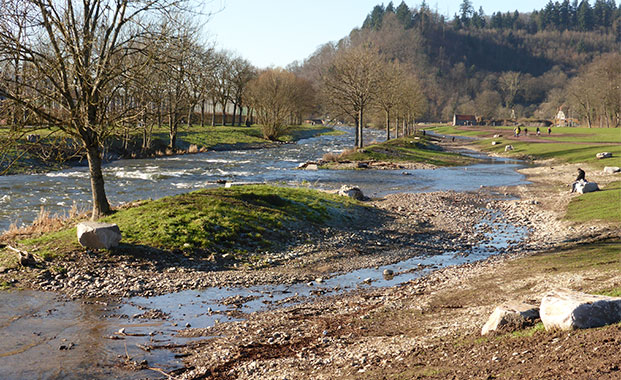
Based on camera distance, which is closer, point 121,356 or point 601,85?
point 121,356

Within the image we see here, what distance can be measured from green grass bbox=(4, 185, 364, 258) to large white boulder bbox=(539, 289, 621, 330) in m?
10.1

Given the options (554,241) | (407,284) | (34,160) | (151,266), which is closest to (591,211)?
(554,241)

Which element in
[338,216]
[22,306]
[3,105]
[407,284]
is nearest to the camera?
[22,306]

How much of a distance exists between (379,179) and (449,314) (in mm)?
30813

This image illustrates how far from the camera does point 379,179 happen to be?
135 feet

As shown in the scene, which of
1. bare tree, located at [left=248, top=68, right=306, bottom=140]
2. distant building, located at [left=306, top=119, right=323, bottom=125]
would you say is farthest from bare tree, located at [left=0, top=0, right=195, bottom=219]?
distant building, located at [left=306, top=119, right=323, bottom=125]

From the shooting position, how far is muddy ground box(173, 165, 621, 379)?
22.9 feet

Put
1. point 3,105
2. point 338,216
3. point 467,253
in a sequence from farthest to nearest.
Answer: point 338,216 < point 467,253 < point 3,105

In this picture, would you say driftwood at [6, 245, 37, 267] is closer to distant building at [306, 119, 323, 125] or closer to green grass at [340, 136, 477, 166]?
green grass at [340, 136, 477, 166]


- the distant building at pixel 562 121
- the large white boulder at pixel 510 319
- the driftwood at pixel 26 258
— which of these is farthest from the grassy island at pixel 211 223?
the distant building at pixel 562 121

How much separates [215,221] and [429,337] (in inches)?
397

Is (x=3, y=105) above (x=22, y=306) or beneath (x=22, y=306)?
above

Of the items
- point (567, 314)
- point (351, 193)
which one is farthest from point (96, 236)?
point (351, 193)

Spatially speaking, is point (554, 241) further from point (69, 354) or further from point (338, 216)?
point (69, 354)
